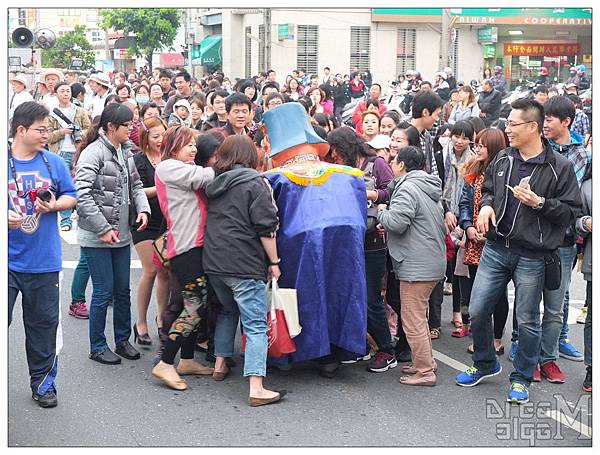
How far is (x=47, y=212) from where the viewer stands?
4.86 meters

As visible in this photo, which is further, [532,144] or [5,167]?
[532,144]

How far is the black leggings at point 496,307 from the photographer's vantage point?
6250mm

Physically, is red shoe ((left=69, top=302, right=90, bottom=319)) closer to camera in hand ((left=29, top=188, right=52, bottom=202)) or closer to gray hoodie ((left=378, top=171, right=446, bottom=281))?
camera in hand ((left=29, top=188, right=52, bottom=202))

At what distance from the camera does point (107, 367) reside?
5984mm

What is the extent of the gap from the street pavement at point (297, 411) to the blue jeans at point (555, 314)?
24 cm

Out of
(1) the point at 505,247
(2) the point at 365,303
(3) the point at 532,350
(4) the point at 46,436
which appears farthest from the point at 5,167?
(3) the point at 532,350

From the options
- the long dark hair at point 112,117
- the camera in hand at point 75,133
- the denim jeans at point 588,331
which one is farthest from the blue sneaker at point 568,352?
the camera in hand at point 75,133

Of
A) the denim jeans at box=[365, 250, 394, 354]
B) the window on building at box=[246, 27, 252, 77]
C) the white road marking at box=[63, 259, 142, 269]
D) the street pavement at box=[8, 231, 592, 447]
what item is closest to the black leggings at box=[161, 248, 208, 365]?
the street pavement at box=[8, 231, 592, 447]

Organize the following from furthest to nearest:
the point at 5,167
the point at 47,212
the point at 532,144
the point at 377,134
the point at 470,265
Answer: the point at 377,134, the point at 470,265, the point at 532,144, the point at 47,212, the point at 5,167

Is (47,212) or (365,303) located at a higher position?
(47,212)

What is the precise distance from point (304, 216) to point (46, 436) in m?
2.01

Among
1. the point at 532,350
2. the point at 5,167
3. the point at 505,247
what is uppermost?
the point at 5,167

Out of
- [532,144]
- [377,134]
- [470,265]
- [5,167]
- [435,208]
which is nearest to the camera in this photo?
[5,167]
